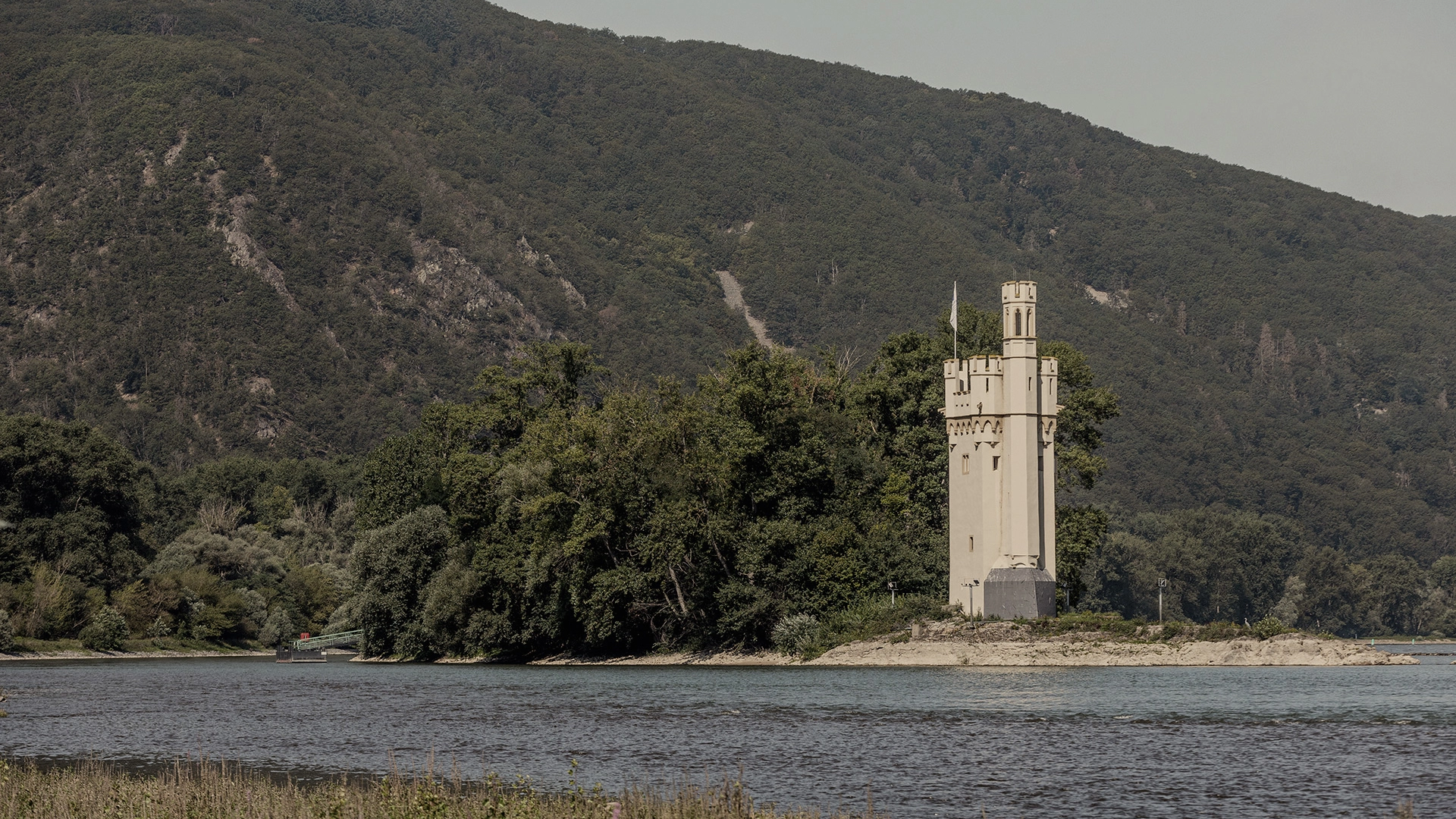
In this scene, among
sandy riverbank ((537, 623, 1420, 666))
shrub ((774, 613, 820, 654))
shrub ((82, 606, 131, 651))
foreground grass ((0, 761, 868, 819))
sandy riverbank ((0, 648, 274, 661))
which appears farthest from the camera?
shrub ((82, 606, 131, 651))

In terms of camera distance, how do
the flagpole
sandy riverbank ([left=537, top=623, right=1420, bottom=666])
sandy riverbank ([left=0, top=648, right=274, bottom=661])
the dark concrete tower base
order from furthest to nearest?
sandy riverbank ([left=0, top=648, right=274, bottom=661]) < the flagpole < the dark concrete tower base < sandy riverbank ([left=537, top=623, right=1420, bottom=666])

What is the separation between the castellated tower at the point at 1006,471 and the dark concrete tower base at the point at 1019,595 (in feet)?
0.12

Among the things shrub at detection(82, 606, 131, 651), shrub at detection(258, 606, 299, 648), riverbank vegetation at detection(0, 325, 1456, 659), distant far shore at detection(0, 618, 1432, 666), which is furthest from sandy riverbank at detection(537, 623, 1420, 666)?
shrub at detection(258, 606, 299, 648)

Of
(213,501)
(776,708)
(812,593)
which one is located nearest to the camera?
(776,708)

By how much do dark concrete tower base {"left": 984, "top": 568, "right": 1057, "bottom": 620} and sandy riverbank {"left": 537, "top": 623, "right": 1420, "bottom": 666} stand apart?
134 cm

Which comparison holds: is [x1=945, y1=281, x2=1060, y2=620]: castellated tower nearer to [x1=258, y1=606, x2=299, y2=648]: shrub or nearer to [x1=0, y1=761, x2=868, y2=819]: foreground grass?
[x1=0, y1=761, x2=868, y2=819]: foreground grass

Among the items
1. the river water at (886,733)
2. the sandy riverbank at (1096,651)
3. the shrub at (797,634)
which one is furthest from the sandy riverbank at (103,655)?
the sandy riverbank at (1096,651)

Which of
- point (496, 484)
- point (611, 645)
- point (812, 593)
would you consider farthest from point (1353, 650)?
point (496, 484)

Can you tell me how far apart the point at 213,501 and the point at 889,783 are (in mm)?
168564

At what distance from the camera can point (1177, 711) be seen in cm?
5156

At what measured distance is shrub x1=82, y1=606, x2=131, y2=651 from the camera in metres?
120

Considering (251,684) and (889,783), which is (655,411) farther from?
(889,783)

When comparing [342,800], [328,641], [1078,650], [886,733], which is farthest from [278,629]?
[342,800]

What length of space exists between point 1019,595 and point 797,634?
11605mm
